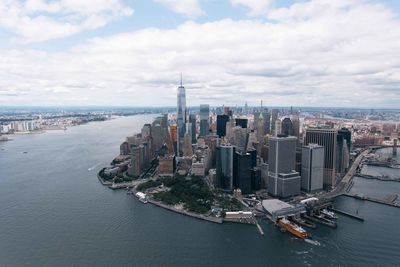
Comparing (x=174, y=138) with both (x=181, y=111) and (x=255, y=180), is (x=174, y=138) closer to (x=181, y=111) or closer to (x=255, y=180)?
(x=181, y=111)

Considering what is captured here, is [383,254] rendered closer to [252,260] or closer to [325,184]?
[252,260]

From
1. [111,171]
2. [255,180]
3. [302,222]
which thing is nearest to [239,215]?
[302,222]

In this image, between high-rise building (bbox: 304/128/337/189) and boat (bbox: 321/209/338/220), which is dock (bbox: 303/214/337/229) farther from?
high-rise building (bbox: 304/128/337/189)

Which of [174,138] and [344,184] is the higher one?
[174,138]

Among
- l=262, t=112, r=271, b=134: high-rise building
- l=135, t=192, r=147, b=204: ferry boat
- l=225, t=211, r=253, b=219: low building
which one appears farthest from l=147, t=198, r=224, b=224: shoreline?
l=262, t=112, r=271, b=134: high-rise building

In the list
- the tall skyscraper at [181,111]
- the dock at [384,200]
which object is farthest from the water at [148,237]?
the tall skyscraper at [181,111]

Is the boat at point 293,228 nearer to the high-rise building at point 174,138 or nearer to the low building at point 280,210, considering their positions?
the low building at point 280,210

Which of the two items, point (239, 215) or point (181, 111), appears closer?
point (239, 215)
